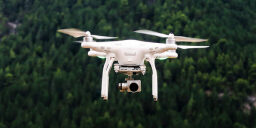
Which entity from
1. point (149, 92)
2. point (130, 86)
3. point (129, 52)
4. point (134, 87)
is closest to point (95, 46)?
point (129, 52)

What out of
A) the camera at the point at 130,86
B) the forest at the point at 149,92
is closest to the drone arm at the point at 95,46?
the camera at the point at 130,86

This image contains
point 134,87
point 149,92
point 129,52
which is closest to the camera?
point 129,52

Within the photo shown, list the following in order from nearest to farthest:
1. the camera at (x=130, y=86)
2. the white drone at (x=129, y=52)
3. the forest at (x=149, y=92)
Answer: the white drone at (x=129, y=52) < the camera at (x=130, y=86) < the forest at (x=149, y=92)

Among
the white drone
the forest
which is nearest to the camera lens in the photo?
the white drone

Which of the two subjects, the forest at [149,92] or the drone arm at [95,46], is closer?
the drone arm at [95,46]

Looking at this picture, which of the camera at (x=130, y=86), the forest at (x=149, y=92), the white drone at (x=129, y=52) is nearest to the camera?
the white drone at (x=129, y=52)

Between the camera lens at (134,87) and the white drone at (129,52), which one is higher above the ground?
the white drone at (129,52)

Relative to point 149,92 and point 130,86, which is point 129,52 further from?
point 149,92

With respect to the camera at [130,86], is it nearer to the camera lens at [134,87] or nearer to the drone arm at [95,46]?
the camera lens at [134,87]

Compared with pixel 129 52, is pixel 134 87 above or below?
below

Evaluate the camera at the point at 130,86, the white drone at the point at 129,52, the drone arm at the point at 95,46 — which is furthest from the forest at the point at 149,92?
the drone arm at the point at 95,46

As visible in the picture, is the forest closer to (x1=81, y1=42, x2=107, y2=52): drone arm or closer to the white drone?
the white drone

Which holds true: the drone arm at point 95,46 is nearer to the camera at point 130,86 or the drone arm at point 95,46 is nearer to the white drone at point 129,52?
the white drone at point 129,52

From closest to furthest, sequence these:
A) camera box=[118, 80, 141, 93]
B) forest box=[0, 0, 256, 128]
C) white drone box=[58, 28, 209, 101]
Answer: white drone box=[58, 28, 209, 101] < camera box=[118, 80, 141, 93] < forest box=[0, 0, 256, 128]
